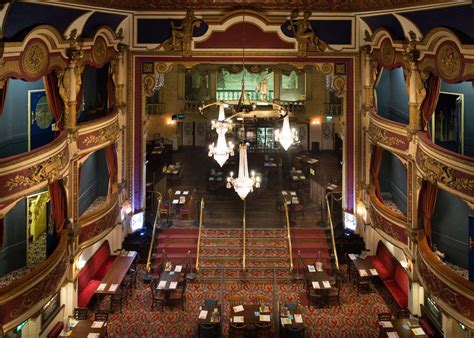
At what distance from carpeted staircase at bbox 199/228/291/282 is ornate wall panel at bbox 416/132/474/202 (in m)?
6.04

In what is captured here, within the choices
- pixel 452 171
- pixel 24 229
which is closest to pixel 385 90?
pixel 452 171

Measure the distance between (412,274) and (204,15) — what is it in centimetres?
973

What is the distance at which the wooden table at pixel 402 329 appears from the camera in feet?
41.5

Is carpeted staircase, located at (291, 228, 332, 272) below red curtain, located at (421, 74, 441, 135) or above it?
below

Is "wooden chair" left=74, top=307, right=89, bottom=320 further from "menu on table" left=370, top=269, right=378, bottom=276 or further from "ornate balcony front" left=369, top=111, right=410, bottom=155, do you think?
"ornate balcony front" left=369, top=111, right=410, bottom=155

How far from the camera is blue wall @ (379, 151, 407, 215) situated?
17.1 meters

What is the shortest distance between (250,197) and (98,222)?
7.94 metres

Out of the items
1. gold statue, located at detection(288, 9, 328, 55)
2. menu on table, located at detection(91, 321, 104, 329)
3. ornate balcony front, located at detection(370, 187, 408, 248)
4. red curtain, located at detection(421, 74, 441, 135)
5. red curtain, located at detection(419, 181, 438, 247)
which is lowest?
menu on table, located at detection(91, 321, 104, 329)

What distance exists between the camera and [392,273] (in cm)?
1630

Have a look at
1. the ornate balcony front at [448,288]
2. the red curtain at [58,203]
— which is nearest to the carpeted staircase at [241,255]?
the red curtain at [58,203]

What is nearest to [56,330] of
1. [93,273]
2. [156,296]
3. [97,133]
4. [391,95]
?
[156,296]

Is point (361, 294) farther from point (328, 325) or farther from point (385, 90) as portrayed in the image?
point (385, 90)

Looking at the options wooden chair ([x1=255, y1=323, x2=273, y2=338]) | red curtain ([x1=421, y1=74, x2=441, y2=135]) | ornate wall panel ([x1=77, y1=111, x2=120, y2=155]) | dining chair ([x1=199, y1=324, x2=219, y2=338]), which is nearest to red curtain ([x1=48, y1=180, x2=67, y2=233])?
ornate wall panel ([x1=77, y1=111, x2=120, y2=155])

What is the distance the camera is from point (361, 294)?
16.0 m
